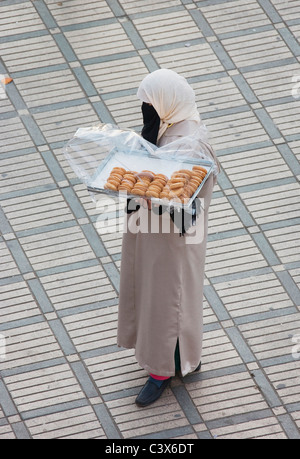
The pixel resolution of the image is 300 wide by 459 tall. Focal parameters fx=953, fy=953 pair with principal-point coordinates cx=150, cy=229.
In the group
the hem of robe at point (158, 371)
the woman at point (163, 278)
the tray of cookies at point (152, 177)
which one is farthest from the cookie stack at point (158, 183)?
the hem of robe at point (158, 371)

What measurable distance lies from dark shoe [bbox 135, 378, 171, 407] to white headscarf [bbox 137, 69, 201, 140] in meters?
1.60

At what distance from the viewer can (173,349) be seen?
17.9 feet

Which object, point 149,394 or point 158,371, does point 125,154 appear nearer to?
point 158,371

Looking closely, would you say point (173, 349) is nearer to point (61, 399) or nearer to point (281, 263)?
point (61, 399)

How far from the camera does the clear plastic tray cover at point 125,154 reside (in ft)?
16.5

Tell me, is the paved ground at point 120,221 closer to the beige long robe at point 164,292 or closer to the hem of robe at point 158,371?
the hem of robe at point 158,371

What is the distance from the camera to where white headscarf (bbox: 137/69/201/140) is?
16.3 feet

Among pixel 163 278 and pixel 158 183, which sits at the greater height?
pixel 158 183

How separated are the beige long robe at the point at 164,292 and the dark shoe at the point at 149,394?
0.14 m

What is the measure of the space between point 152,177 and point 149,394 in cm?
140

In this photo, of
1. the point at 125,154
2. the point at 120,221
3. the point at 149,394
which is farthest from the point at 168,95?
the point at 120,221

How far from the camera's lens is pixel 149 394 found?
5.60 m
